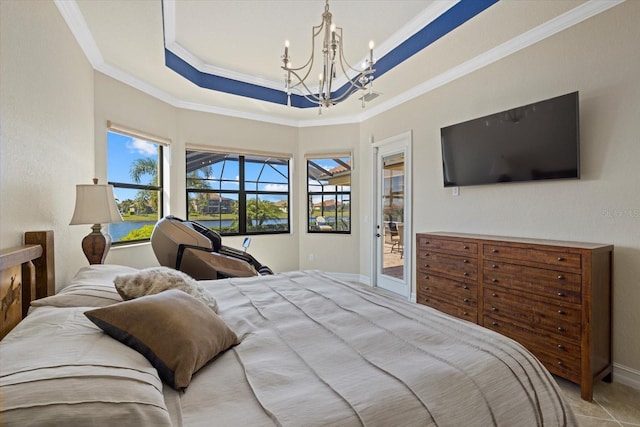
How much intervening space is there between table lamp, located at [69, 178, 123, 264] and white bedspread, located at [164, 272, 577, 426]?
4.32 ft

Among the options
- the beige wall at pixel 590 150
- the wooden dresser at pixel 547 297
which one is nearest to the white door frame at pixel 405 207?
the beige wall at pixel 590 150

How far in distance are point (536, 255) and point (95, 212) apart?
10.4 feet

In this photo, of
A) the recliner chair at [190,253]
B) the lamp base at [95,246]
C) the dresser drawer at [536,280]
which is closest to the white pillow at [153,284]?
the lamp base at [95,246]

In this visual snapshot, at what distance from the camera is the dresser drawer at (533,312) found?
2081 millimetres

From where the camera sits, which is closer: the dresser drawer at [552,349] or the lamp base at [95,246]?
the dresser drawer at [552,349]

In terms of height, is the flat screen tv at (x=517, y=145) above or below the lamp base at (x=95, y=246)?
above

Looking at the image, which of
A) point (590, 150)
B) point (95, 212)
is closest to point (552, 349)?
point (590, 150)

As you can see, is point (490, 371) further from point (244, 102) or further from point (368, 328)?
point (244, 102)

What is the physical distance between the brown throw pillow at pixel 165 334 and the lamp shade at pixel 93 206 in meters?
1.40

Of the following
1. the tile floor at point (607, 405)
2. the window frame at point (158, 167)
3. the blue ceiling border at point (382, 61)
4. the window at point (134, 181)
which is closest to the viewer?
the tile floor at point (607, 405)

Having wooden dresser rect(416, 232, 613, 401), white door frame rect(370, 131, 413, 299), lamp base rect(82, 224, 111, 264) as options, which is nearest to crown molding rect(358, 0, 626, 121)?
white door frame rect(370, 131, 413, 299)

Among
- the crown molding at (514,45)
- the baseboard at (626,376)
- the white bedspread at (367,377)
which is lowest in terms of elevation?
the baseboard at (626,376)

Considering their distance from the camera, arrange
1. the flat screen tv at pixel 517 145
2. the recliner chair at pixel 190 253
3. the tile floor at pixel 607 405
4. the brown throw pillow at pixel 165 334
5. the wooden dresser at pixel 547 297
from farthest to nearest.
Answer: the recliner chair at pixel 190 253 < the flat screen tv at pixel 517 145 < the wooden dresser at pixel 547 297 < the tile floor at pixel 607 405 < the brown throw pillow at pixel 165 334

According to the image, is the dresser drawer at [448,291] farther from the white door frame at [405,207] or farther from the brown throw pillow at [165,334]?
the brown throw pillow at [165,334]
